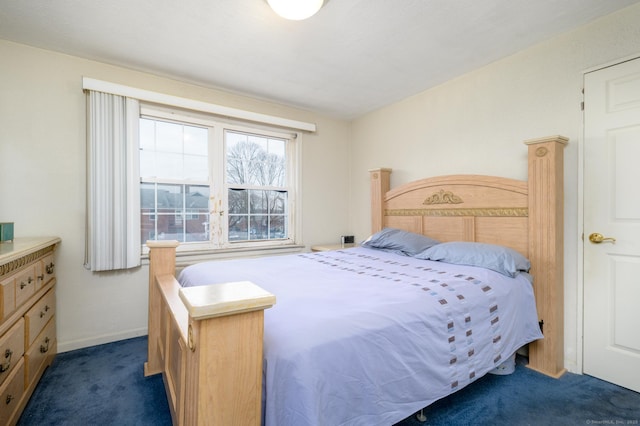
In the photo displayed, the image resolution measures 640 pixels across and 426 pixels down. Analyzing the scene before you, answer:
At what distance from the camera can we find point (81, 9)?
1.94 m

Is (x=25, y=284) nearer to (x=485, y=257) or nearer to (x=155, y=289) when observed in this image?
(x=155, y=289)

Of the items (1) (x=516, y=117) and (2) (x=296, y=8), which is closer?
(2) (x=296, y=8)

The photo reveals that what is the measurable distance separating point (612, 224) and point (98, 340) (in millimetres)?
4084

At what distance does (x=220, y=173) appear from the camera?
10.7 feet

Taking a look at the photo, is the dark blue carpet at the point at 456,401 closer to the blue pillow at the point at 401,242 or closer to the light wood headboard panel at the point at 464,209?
the light wood headboard panel at the point at 464,209

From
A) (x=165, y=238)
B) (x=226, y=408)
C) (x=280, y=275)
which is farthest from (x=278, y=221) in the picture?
(x=226, y=408)

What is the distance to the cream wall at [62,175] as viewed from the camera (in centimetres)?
234

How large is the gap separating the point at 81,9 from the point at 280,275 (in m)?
2.16

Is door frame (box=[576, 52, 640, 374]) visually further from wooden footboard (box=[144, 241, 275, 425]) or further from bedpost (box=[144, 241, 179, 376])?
bedpost (box=[144, 241, 179, 376])

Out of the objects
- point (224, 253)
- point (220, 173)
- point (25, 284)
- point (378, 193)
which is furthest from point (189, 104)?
point (378, 193)

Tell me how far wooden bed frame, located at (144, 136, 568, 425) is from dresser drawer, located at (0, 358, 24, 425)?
638 millimetres

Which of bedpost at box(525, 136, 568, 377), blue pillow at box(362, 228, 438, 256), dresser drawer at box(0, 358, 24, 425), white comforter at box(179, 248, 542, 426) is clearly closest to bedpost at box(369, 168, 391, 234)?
blue pillow at box(362, 228, 438, 256)

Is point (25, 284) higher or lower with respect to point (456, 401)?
higher

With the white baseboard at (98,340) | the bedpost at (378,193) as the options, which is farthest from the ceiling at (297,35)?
the white baseboard at (98,340)
